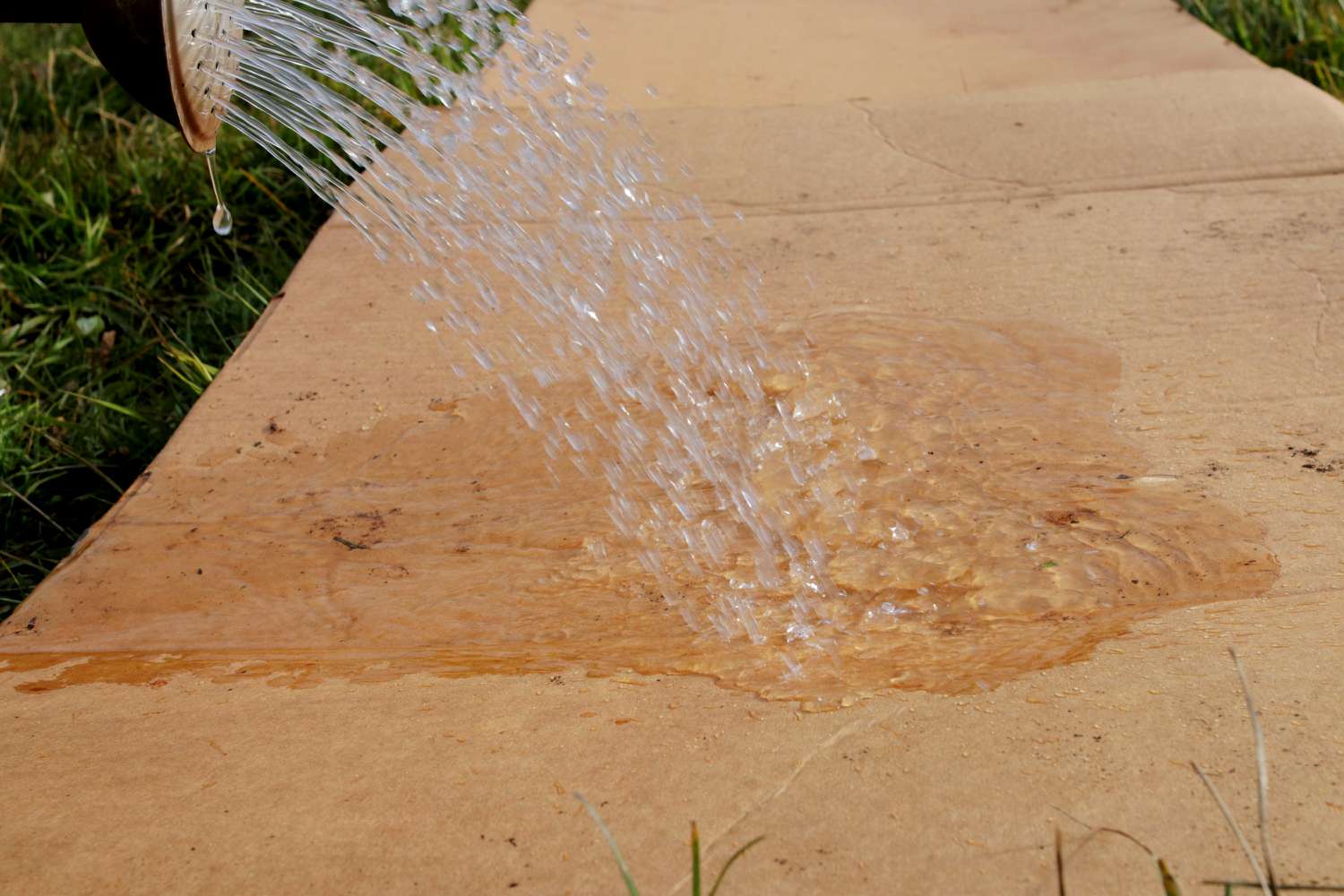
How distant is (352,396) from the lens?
2959 millimetres

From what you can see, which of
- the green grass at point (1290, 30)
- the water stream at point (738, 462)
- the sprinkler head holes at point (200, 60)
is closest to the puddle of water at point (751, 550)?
the water stream at point (738, 462)

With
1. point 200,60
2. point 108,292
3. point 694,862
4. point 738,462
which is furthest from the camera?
point 108,292

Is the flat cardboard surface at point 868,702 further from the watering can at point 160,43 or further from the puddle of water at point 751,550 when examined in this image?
the watering can at point 160,43

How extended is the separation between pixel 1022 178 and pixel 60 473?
8.14 feet

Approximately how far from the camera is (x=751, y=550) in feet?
7.80

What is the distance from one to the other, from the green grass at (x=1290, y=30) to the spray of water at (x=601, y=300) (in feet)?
7.01

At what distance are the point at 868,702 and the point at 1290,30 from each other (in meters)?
3.59

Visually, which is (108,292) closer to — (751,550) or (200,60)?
(200,60)

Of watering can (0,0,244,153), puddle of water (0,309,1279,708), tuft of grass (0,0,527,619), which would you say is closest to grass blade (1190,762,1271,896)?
puddle of water (0,309,1279,708)

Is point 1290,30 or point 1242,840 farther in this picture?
point 1290,30

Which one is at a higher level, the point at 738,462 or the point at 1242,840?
the point at 1242,840

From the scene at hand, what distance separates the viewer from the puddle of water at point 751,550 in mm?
2125

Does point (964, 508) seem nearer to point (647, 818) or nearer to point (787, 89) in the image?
point (647, 818)

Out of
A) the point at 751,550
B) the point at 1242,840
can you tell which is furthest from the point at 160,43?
the point at 1242,840
